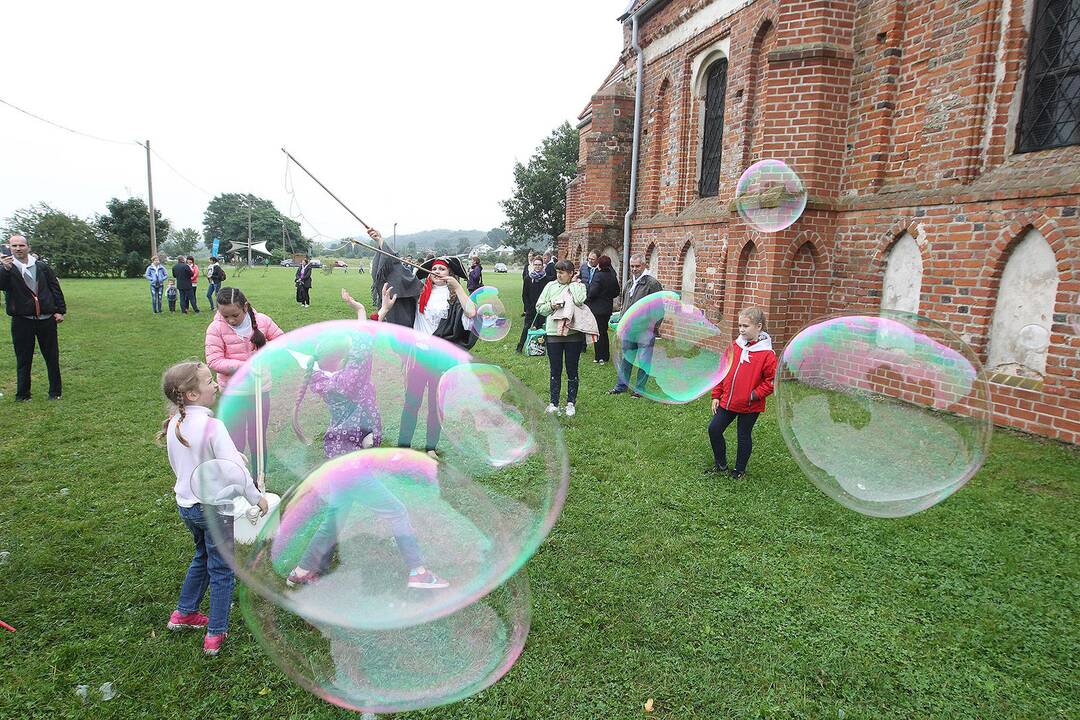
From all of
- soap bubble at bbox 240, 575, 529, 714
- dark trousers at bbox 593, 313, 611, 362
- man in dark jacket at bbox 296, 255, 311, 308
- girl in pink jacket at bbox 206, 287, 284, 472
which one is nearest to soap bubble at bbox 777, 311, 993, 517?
soap bubble at bbox 240, 575, 529, 714

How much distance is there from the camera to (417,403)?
10.5 feet

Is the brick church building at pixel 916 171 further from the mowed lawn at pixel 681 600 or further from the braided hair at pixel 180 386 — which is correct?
the braided hair at pixel 180 386

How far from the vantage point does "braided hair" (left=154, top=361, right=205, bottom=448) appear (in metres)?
2.99

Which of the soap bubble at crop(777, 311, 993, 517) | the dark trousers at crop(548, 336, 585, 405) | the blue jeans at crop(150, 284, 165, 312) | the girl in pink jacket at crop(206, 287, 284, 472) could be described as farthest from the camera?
the blue jeans at crop(150, 284, 165, 312)

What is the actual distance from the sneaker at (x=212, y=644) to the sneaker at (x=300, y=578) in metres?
1.10

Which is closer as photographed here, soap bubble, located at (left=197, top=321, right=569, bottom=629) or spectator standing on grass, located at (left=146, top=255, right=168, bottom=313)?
soap bubble, located at (left=197, top=321, right=569, bottom=629)

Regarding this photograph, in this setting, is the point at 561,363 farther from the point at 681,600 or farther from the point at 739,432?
the point at 681,600

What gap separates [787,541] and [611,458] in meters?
2.04

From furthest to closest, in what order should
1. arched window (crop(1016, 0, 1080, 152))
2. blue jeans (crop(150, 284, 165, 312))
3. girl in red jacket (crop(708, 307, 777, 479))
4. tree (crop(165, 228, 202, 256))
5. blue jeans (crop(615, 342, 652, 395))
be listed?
tree (crop(165, 228, 202, 256)), blue jeans (crop(150, 284, 165, 312)), blue jeans (crop(615, 342, 652, 395)), arched window (crop(1016, 0, 1080, 152)), girl in red jacket (crop(708, 307, 777, 479))

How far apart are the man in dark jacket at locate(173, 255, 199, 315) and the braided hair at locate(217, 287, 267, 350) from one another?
52.2 feet

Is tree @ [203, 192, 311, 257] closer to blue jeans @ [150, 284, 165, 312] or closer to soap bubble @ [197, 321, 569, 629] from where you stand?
blue jeans @ [150, 284, 165, 312]

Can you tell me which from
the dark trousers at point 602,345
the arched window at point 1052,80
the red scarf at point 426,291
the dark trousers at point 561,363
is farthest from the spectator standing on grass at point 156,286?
the arched window at point 1052,80

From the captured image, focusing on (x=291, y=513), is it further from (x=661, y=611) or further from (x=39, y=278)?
(x=39, y=278)

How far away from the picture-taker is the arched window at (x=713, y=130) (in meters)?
12.3
